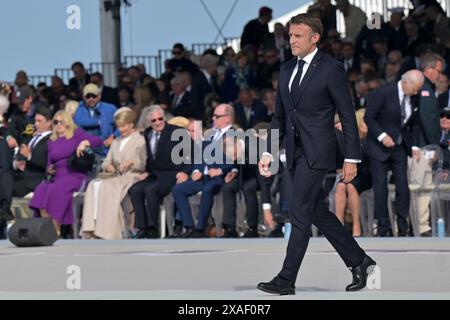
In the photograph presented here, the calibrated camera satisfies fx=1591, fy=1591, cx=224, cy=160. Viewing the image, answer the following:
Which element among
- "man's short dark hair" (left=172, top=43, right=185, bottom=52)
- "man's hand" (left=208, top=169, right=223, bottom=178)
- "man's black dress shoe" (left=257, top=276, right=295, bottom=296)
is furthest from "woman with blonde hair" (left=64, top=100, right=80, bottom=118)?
"man's black dress shoe" (left=257, top=276, right=295, bottom=296)

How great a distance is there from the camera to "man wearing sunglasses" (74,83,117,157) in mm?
20562

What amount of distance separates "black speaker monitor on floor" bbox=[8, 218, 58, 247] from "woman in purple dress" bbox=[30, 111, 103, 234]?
84.3 inches

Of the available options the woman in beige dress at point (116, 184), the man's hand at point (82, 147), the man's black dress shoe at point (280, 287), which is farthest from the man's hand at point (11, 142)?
the man's black dress shoe at point (280, 287)

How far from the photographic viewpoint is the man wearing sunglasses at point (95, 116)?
67.5 feet

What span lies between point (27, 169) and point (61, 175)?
0.89 meters

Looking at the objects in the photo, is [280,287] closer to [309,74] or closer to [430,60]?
[309,74]

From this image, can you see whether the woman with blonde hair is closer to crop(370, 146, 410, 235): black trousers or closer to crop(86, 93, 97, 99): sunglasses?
crop(86, 93, 97, 99): sunglasses

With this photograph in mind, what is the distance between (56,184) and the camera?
64.6ft

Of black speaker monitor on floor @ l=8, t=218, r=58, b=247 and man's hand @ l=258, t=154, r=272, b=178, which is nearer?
man's hand @ l=258, t=154, r=272, b=178

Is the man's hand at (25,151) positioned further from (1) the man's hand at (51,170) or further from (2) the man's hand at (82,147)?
(2) the man's hand at (82,147)

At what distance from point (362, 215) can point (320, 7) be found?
6.23m

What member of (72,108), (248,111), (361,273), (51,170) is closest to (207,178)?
(248,111)

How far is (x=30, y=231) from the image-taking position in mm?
17312
